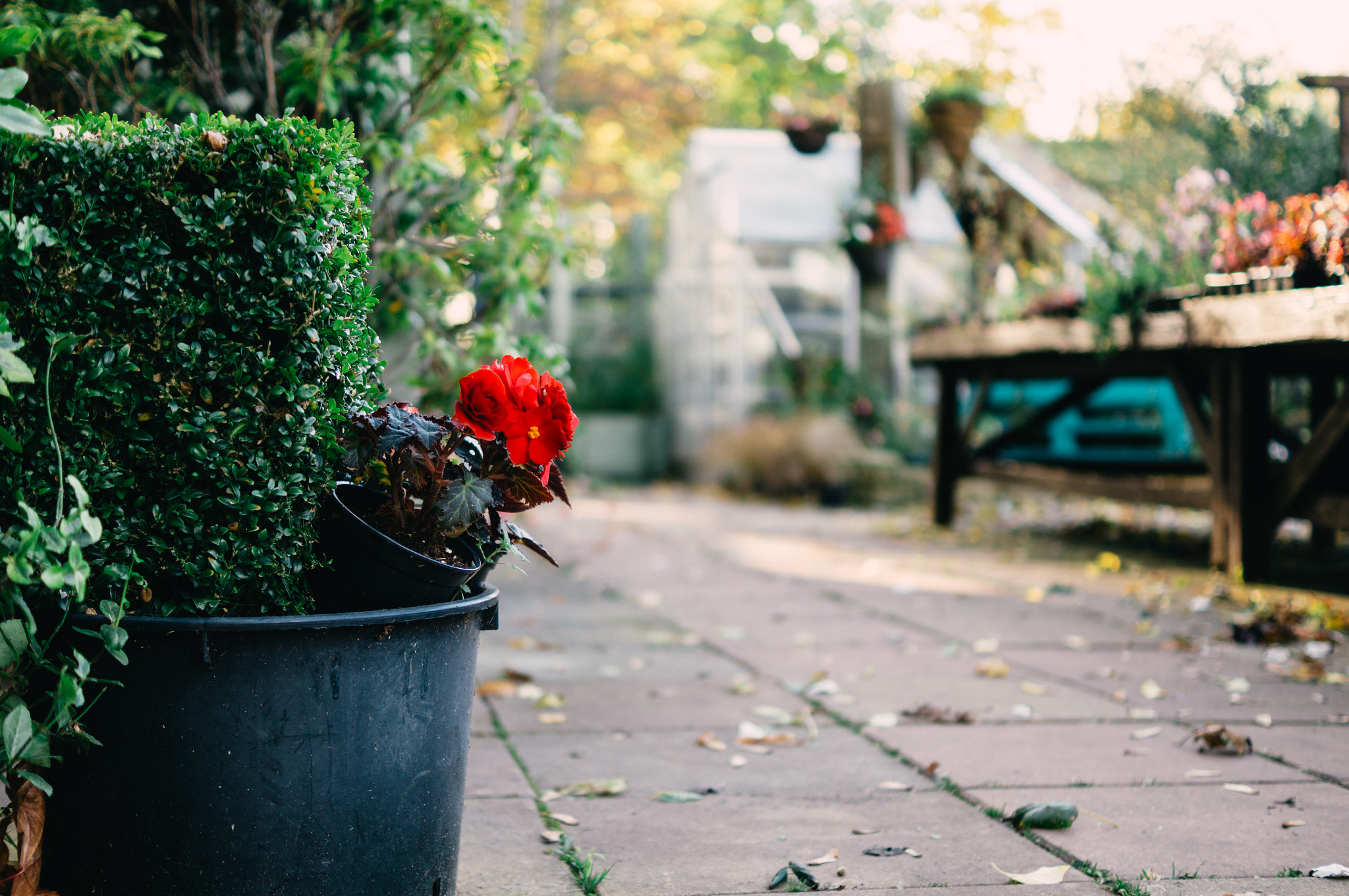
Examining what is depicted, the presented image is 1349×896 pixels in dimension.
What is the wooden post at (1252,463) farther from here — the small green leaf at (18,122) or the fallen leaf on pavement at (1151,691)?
the small green leaf at (18,122)

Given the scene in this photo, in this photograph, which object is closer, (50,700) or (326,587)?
(50,700)

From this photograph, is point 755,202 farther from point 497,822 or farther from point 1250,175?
point 497,822

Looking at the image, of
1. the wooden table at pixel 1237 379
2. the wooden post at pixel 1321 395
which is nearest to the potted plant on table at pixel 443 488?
the wooden table at pixel 1237 379

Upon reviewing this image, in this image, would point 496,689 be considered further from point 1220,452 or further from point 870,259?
point 870,259

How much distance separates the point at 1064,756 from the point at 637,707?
1050 millimetres

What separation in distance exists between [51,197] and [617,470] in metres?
10.1

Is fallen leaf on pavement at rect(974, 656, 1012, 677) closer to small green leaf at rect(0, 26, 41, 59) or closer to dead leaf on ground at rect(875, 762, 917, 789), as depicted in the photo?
dead leaf on ground at rect(875, 762, 917, 789)

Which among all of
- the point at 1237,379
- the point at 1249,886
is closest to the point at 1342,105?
the point at 1237,379

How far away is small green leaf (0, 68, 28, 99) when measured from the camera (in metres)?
1.36

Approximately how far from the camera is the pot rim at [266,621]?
4.65 feet

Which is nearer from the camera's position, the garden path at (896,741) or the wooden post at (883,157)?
the garden path at (896,741)

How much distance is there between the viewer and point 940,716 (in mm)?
2832

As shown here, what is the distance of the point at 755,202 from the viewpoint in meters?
11.1

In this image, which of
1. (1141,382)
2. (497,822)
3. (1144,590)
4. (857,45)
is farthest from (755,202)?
(497,822)
